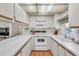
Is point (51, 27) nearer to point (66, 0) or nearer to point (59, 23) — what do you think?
point (59, 23)

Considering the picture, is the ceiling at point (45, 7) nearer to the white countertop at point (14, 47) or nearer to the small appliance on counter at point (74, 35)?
the small appliance on counter at point (74, 35)

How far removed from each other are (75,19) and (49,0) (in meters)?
1.05

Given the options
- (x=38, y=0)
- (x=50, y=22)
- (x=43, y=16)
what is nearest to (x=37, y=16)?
(x=43, y=16)

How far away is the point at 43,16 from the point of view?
7.44m

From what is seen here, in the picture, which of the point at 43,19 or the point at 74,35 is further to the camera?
the point at 43,19

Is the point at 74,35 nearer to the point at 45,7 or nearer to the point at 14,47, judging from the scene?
the point at 14,47

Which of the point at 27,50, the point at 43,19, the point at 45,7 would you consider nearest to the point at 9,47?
the point at 27,50

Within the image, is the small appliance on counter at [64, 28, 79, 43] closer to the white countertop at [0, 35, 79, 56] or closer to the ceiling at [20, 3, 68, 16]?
the white countertop at [0, 35, 79, 56]

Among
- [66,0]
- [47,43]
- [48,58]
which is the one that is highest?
[66,0]

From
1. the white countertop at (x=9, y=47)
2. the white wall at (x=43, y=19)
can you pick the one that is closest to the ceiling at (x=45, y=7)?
the white countertop at (x=9, y=47)

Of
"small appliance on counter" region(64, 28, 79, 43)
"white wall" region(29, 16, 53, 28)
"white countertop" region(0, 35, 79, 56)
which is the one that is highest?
"white wall" region(29, 16, 53, 28)

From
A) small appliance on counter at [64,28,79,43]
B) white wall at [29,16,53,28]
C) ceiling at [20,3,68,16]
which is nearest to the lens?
small appliance on counter at [64,28,79,43]

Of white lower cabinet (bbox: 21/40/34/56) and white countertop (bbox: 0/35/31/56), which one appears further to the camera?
white lower cabinet (bbox: 21/40/34/56)

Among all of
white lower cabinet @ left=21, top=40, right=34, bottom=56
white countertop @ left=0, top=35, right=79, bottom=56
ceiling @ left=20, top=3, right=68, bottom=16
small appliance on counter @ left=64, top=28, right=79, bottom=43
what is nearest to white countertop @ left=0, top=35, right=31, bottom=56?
white countertop @ left=0, top=35, right=79, bottom=56
